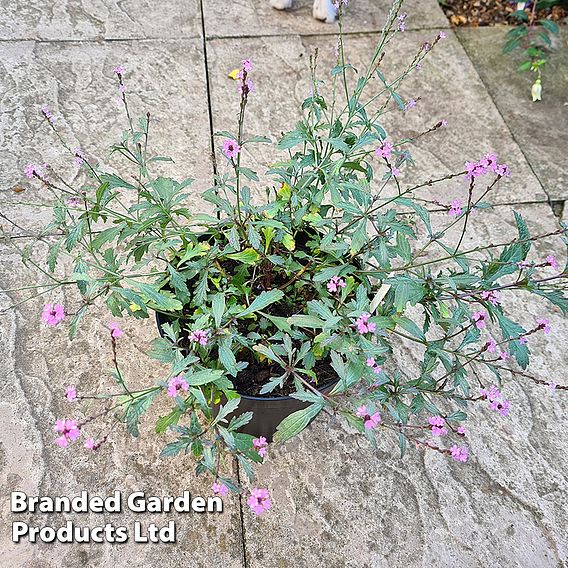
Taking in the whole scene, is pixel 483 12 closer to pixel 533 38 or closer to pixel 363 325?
pixel 533 38

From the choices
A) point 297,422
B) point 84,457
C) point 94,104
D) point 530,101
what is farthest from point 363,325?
point 530,101

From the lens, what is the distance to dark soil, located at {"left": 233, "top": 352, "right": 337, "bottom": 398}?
1.54m

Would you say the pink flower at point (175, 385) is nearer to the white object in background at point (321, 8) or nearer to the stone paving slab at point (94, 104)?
the stone paving slab at point (94, 104)

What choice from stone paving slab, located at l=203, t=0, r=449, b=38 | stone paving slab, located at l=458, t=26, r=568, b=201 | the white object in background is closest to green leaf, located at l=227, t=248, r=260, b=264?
stone paving slab, located at l=458, t=26, r=568, b=201

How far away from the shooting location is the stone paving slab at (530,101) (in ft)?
8.42

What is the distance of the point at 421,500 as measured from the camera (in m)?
1.69

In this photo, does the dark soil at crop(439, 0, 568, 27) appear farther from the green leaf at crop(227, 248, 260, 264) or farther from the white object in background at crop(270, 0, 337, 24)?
the green leaf at crop(227, 248, 260, 264)

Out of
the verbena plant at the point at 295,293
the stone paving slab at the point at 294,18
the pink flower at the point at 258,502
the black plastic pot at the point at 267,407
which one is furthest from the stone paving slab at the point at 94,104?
the pink flower at the point at 258,502

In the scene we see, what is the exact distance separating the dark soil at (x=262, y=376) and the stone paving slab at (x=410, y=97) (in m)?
→ 0.96

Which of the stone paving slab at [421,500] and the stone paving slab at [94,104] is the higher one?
the stone paving slab at [94,104]

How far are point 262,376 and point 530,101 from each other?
2040mm

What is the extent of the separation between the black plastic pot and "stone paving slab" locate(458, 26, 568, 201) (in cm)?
152

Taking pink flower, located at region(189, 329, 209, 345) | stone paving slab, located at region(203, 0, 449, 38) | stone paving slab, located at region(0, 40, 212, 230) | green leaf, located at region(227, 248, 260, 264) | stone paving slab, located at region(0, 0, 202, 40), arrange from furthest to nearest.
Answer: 1. stone paving slab, located at region(203, 0, 449, 38)
2. stone paving slab, located at region(0, 0, 202, 40)
3. stone paving slab, located at region(0, 40, 212, 230)
4. green leaf, located at region(227, 248, 260, 264)
5. pink flower, located at region(189, 329, 209, 345)

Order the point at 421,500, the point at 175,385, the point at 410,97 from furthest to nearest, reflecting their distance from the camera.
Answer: the point at 410,97 → the point at 421,500 → the point at 175,385
